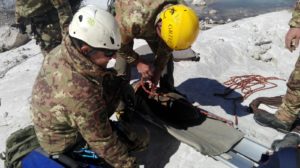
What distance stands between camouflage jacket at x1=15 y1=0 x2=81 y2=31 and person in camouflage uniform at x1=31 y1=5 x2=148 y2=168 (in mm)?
2834

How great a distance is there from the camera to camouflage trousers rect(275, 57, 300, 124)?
189 inches

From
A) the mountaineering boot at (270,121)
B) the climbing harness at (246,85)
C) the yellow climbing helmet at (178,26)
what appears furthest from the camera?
the climbing harness at (246,85)

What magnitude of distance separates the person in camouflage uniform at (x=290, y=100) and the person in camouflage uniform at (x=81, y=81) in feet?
7.52

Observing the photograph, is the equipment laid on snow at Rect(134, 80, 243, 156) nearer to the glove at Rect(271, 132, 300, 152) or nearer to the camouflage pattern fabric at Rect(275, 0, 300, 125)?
the glove at Rect(271, 132, 300, 152)

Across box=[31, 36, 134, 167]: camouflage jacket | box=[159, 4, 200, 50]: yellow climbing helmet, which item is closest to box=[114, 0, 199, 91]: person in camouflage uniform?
box=[159, 4, 200, 50]: yellow climbing helmet

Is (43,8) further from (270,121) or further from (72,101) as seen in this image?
(270,121)

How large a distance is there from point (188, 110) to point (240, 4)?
17973mm

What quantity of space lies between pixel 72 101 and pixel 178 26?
56.5 inches

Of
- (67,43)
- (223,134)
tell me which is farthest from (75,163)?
(223,134)

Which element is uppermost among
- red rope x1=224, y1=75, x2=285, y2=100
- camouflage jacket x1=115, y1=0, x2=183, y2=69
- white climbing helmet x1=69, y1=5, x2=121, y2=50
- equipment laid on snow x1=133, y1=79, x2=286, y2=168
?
white climbing helmet x1=69, y1=5, x2=121, y2=50

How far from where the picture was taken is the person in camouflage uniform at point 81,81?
A: 325 centimetres

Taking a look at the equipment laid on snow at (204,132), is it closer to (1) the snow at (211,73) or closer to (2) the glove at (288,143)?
(1) the snow at (211,73)

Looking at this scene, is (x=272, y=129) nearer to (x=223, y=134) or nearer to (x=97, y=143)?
(x=223, y=134)

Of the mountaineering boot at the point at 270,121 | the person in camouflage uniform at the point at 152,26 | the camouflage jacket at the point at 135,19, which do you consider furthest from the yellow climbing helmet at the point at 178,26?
the mountaineering boot at the point at 270,121
